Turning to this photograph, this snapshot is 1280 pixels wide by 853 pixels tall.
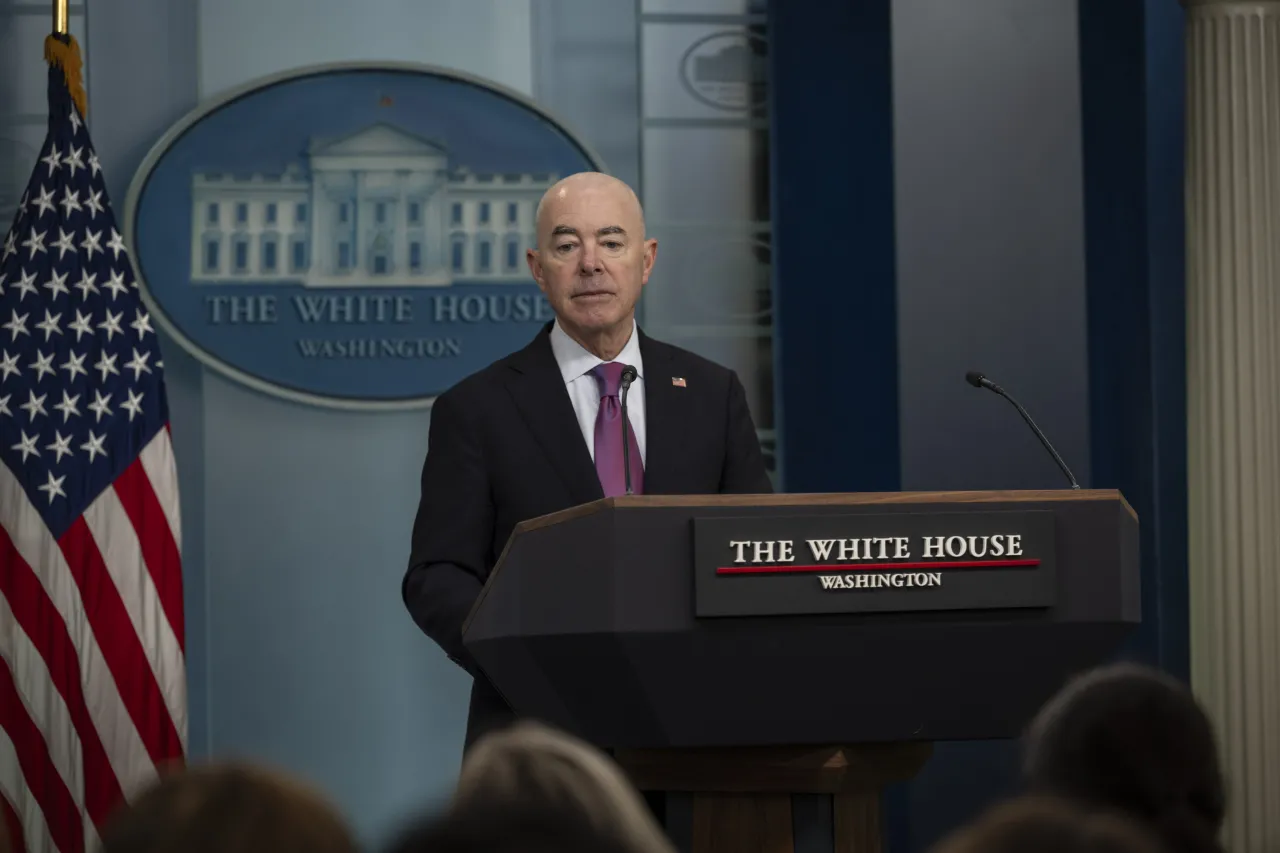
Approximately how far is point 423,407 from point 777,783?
112 inches

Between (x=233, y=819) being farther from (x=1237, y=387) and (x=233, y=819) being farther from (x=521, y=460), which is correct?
(x=1237, y=387)

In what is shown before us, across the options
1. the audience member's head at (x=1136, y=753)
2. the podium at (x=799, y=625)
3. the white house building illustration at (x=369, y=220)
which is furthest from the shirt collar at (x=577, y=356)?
the white house building illustration at (x=369, y=220)

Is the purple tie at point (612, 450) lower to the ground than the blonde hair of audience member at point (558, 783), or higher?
higher

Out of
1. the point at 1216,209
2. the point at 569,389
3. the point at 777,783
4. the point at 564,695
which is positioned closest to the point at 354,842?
the point at 564,695

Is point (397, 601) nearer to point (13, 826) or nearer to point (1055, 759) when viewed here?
point (13, 826)

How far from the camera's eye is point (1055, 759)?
156 centimetres

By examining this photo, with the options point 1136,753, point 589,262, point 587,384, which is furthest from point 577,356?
point 1136,753

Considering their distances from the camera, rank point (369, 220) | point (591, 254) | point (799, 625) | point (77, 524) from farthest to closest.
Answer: point (369, 220)
point (77, 524)
point (591, 254)
point (799, 625)

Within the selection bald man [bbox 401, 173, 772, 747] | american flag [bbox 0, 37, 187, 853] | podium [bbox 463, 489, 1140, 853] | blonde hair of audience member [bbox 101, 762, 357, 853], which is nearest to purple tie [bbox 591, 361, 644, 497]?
bald man [bbox 401, 173, 772, 747]

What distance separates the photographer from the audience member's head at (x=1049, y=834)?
38.9 inches

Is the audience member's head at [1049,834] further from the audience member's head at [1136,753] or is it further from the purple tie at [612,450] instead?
the purple tie at [612,450]

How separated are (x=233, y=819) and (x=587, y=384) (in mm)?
1889

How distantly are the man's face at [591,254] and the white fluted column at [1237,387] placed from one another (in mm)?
2049

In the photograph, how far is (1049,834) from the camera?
1004 mm
